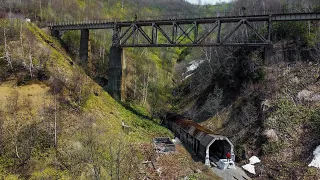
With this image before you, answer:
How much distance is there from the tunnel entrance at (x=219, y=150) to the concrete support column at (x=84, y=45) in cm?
2713

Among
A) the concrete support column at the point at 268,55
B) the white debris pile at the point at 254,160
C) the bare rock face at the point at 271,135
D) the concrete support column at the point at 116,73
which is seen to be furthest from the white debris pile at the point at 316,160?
the concrete support column at the point at 116,73

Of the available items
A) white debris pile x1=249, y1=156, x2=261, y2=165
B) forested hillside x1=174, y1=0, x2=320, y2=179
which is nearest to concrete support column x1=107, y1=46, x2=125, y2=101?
forested hillside x1=174, y1=0, x2=320, y2=179

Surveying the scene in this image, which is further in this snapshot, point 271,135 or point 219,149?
point 219,149

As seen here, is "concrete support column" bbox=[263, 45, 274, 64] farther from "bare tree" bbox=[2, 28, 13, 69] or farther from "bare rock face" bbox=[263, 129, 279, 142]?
"bare tree" bbox=[2, 28, 13, 69]

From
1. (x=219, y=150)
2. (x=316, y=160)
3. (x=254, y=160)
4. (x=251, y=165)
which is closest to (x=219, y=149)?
(x=219, y=150)

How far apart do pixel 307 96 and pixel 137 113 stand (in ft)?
71.8

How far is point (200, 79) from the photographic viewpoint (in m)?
54.8

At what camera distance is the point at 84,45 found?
1816 inches

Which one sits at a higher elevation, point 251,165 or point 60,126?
point 60,126

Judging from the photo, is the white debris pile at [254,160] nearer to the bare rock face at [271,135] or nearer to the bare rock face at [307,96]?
the bare rock face at [271,135]

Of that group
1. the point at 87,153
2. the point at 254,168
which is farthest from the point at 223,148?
the point at 87,153

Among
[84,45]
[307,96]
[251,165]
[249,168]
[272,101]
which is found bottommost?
[249,168]

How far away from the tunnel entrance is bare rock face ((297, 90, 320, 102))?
9.73m

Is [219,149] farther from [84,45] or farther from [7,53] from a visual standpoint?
[84,45]
